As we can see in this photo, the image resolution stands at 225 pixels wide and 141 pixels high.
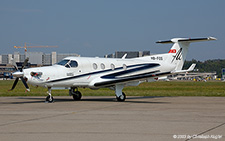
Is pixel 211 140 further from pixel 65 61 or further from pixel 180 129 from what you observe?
pixel 65 61

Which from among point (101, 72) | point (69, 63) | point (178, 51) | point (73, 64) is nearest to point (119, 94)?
point (101, 72)

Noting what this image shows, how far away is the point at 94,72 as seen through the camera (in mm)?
23328

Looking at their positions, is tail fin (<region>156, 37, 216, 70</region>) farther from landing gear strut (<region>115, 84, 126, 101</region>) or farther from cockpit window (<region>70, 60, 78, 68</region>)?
cockpit window (<region>70, 60, 78, 68</region>)

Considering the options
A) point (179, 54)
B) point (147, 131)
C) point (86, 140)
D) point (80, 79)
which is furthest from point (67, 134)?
point (179, 54)

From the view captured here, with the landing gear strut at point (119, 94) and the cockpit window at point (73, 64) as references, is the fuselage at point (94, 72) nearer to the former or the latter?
the cockpit window at point (73, 64)

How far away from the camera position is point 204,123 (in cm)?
1186

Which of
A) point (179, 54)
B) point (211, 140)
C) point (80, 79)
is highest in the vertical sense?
point (179, 54)

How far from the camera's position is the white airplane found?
69.2ft

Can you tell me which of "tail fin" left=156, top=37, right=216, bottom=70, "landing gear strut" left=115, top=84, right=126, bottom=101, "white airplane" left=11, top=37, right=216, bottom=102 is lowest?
"landing gear strut" left=115, top=84, right=126, bottom=101

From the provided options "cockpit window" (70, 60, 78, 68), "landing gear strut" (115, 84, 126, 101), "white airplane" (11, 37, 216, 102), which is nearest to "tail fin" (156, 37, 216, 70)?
"white airplane" (11, 37, 216, 102)

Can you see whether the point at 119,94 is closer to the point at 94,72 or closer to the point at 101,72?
the point at 101,72

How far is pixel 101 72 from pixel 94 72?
1.78ft

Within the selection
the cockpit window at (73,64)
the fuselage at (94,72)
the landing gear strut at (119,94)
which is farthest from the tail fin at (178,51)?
the cockpit window at (73,64)

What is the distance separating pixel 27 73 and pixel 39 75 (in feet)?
2.40
